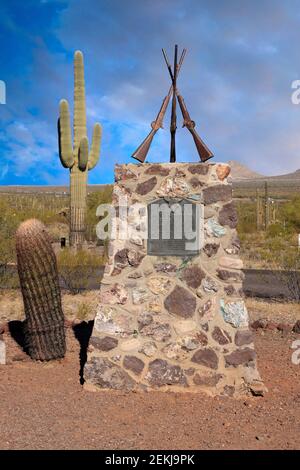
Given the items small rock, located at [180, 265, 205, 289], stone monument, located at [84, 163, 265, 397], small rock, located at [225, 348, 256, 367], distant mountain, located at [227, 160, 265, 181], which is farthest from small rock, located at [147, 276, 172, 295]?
distant mountain, located at [227, 160, 265, 181]

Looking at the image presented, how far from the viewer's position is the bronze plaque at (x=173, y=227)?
650cm

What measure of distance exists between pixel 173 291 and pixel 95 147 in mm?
14580

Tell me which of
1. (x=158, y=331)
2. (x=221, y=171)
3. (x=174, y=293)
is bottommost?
(x=158, y=331)

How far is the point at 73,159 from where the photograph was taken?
1917 centimetres

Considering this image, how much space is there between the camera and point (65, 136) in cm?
1869

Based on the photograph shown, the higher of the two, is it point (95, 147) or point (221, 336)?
point (95, 147)

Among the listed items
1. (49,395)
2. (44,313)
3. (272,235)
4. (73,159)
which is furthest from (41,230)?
(272,235)

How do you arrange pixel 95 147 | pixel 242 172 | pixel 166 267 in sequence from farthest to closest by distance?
pixel 242 172
pixel 95 147
pixel 166 267

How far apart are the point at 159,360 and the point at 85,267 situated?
6834mm

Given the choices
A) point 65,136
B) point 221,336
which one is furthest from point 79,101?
point 221,336

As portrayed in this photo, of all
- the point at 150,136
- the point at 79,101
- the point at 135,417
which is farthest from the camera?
the point at 79,101
